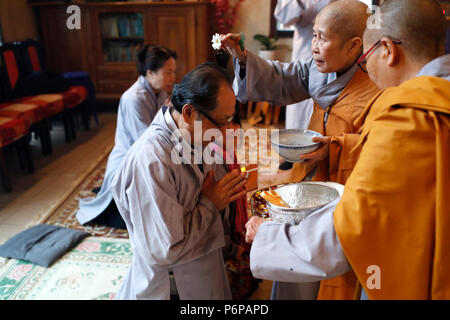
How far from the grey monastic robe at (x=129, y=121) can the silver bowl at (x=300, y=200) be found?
1.63 meters

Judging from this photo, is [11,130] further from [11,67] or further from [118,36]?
[118,36]

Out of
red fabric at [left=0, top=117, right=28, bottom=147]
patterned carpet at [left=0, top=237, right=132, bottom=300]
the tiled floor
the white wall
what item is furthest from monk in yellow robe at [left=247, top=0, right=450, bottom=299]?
the white wall

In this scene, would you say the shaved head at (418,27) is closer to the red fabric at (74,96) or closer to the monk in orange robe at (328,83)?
the monk in orange robe at (328,83)

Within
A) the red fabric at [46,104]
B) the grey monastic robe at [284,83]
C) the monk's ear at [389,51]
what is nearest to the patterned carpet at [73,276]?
the grey monastic robe at [284,83]

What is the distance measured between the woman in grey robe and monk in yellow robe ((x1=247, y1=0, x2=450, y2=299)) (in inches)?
74.1

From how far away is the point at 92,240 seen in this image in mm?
2588

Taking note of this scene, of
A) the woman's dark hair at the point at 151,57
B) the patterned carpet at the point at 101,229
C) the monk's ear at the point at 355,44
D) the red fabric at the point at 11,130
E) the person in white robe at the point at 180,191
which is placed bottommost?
the patterned carpet at the point at 101,229

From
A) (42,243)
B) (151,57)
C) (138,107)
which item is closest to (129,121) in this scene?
(138,107)

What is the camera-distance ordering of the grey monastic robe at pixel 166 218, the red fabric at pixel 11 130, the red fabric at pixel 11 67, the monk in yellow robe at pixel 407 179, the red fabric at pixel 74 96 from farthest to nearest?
the red fabric at pixel 74 96
the red fabric at pixel 11 67
the red fabric at pixel 11 130
the grey monastic robe at pixel 166 218
the monk in yellow robe at pixel 407 179

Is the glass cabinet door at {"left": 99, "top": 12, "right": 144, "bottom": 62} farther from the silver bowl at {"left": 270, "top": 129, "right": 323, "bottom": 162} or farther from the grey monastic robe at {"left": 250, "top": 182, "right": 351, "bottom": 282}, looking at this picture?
the grey monastic robe at {"left": 250, "top": 182, "right": 351, "bottom": 282}

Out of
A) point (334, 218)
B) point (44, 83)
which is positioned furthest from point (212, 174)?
point (44, 83)

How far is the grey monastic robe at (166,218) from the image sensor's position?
4.47 ft

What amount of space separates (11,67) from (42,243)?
2.67 m
